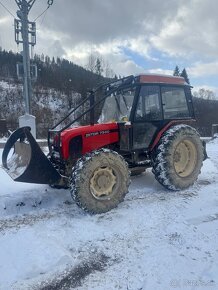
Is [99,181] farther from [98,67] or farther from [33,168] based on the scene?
[98,67]

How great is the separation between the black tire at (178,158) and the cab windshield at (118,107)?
94 centimetres

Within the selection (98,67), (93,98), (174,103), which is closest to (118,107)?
(93,98)

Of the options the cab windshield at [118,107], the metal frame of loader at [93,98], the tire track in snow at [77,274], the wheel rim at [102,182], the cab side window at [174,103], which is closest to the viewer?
the tire track in snow at [77,274]

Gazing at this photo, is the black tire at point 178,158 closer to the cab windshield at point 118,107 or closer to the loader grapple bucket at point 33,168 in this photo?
the cab windshield at point 118,107

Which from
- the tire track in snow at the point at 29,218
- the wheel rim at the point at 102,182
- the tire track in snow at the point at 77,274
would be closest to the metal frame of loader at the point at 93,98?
the wheel rim at the point at 102,182

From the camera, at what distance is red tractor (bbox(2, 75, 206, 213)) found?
490 centimetres

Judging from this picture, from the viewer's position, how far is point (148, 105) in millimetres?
6016

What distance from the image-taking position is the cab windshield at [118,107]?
235 inches

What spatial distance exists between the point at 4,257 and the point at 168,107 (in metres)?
4.31

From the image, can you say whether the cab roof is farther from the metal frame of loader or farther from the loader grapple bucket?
the loader grapple bucket

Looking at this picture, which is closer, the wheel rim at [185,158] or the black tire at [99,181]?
the black tire at [99,181]

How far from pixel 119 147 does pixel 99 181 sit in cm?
105

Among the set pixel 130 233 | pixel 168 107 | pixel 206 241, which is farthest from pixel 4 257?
pixel 168 107

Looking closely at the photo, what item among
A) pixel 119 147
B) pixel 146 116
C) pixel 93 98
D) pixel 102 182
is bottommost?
pixel 102 182
